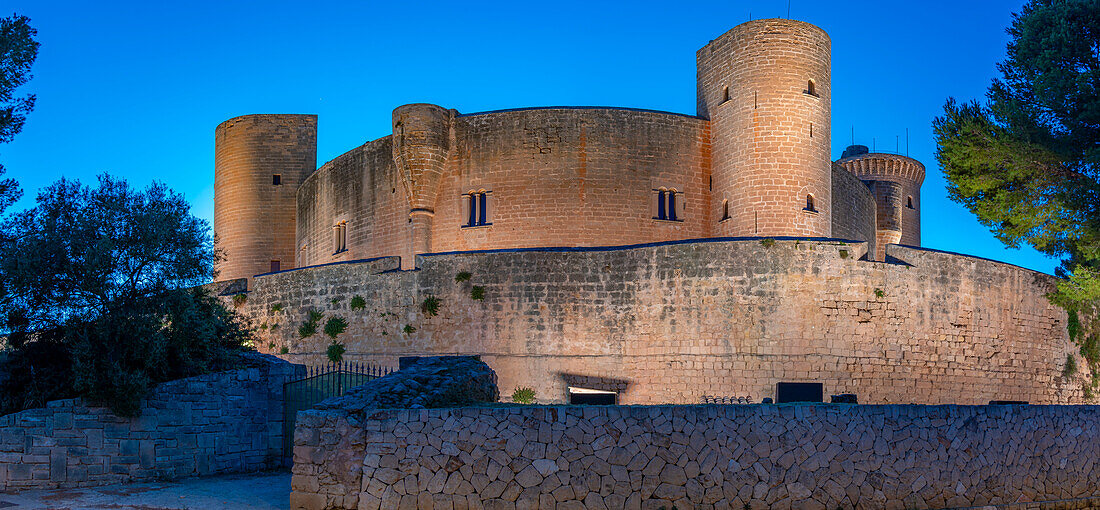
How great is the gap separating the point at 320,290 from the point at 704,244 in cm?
1019

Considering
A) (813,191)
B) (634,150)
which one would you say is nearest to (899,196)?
(813,191)

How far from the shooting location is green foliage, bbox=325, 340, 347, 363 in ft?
80.3

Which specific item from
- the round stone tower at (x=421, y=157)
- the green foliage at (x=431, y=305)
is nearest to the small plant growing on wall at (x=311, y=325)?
the green foliage at (x=431, y=305)

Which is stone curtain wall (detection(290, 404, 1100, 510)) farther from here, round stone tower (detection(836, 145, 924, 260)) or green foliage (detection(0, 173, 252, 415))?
round stone tower (detection(836, 145, 924, 260))

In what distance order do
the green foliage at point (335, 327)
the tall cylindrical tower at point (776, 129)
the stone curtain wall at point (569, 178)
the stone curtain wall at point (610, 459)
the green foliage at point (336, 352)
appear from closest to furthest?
1. the stone curtain wall at point (610, 459)
2. the green foliage at point (336, 352)
3. the green foliage at point (335, 327)
4. the tall cylindrical tower at point (776, 129)
5. the stone curtain wall at point (569, 178)

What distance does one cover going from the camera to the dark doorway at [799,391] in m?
20.5

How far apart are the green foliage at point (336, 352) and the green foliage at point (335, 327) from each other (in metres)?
0.31

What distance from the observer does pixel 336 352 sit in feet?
80.5

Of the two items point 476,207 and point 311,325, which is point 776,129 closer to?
point 476,207

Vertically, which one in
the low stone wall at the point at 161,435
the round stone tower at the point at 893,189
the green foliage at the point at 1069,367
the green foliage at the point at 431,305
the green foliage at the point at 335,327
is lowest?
the low stone wall at the point at 161,435

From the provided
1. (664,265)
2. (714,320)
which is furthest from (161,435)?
(714,320)

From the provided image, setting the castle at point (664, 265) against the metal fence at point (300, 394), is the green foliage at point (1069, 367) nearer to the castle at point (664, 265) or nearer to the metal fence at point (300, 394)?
the castle at point (664, 265)

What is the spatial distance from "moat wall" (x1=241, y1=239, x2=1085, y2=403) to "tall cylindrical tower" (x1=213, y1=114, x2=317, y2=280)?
684 inches

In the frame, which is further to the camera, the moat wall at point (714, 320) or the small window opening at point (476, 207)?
the small window opening at point (476, 207)
